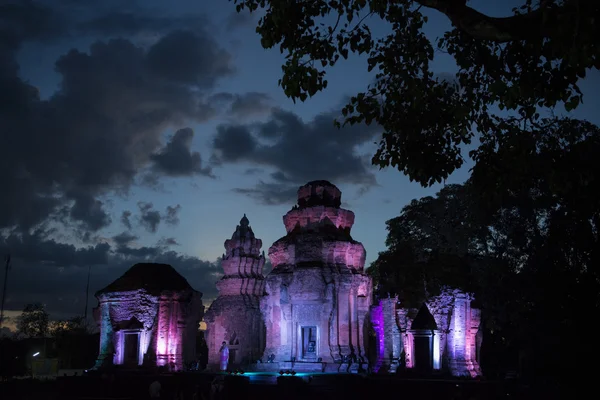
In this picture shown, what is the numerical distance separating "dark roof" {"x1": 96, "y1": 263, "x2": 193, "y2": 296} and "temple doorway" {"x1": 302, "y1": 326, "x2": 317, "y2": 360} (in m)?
7.00

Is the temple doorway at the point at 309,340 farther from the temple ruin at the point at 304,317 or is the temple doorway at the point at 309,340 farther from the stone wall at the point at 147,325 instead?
the stone wall at the point at 147,325

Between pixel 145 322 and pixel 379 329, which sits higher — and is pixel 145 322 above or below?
above

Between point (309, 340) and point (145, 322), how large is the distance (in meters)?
8.23

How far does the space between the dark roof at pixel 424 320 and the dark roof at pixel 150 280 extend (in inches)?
498

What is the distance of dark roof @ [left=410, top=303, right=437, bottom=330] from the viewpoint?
25547 millimetres

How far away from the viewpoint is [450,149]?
12375 mm

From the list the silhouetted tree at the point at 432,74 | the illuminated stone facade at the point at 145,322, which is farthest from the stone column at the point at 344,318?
the silhouetted tree at the point at 432,74

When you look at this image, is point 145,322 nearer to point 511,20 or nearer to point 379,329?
point 379,329

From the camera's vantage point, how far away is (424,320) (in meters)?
25.7

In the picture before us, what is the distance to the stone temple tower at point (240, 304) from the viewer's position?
33156 millimetres

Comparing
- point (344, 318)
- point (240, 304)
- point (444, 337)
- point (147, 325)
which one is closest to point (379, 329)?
point (344, 318)

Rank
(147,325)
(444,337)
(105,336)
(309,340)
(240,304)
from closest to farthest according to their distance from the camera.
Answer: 1. (444,337)
2. (309,340)
3. (147,325)
4. (105,336)
5. (240,304)

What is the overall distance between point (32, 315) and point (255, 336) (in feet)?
119

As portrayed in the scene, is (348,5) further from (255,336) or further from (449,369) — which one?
(255,336)
